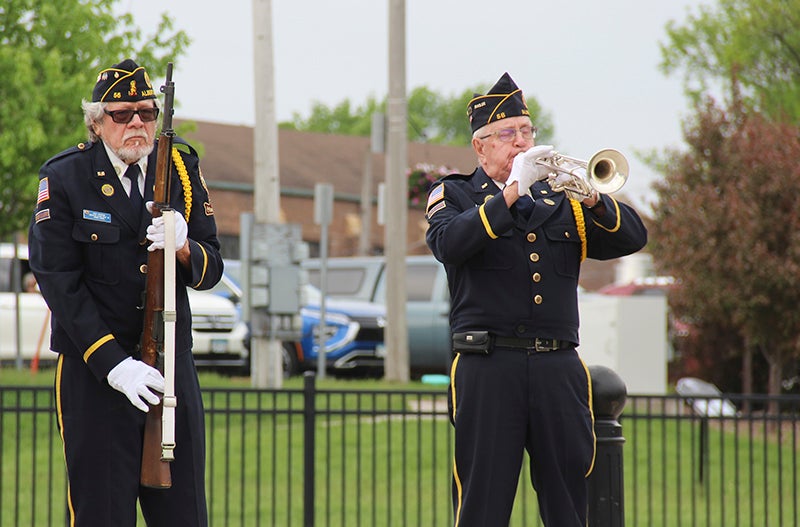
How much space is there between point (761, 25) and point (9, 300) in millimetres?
13168

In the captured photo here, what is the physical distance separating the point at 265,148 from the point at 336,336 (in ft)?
14.9

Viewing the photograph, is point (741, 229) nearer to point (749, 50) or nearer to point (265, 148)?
point (265, 148)

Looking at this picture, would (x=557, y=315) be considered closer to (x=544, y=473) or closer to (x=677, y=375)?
(x=544, y=473)

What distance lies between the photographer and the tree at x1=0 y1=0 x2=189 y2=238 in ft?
46.3

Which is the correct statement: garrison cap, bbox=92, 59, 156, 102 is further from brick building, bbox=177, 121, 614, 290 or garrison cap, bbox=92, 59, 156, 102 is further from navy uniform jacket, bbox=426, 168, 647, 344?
brick building, bbox=177, 121, 614, 290

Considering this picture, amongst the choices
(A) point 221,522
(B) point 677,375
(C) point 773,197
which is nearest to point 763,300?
(C) point 773,197

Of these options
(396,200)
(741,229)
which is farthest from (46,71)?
(741,229)

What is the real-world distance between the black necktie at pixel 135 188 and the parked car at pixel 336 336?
12859 mm

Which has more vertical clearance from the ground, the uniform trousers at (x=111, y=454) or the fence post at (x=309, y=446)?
the uniform trousers at (x=111, y=454)

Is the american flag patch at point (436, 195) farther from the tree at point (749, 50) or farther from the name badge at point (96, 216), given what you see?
the tree at point (749, 50)

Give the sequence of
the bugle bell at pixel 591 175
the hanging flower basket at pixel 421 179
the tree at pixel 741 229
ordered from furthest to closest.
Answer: the hanging flower basket at pixel 421 179 < the tree at pixel 741 229 < the bugle bell at pixel 591 175

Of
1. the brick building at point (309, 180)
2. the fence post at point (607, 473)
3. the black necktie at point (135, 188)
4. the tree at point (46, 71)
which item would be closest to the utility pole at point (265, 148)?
the tree at point (46, 71)

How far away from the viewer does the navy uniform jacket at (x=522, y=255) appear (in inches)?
188

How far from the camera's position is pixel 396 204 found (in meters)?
17.1
